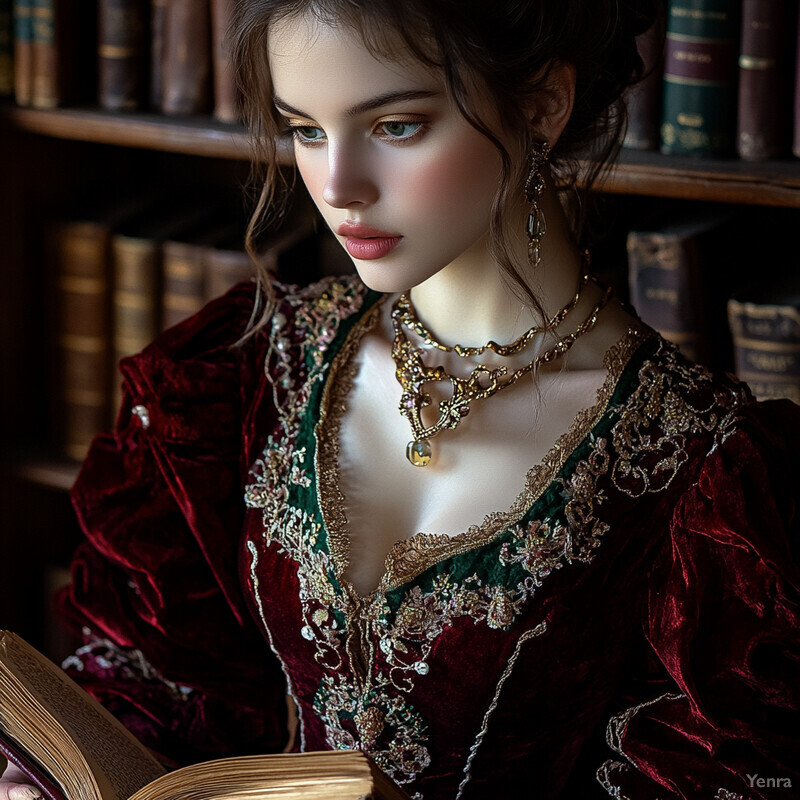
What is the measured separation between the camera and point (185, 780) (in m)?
0.66

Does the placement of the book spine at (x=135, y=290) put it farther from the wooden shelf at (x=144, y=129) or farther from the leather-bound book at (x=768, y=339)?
the leather-bound book at (x=768, y=339)

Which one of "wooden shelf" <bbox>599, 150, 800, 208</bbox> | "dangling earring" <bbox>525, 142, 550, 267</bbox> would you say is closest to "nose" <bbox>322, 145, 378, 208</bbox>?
"dangling earring" <bbox>525, 142, 550, 267</bbox>

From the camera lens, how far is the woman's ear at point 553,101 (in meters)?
0.80

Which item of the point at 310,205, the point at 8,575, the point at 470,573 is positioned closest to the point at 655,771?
the point at 470,573

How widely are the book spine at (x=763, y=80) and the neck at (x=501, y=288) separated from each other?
0.81 ft

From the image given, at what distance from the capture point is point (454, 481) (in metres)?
0.89

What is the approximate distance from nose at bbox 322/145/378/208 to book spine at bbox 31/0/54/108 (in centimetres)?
67

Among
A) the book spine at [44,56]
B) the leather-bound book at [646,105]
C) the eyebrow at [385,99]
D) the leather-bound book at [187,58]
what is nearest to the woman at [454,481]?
the eyebrow at [385,99]

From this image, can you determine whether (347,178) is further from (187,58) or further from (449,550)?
(187,58)

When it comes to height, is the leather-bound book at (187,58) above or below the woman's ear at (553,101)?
below

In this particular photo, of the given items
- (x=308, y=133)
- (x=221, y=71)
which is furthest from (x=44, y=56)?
(x=308, y=133)

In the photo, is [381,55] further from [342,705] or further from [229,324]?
[342,705]

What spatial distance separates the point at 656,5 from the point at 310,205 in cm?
63

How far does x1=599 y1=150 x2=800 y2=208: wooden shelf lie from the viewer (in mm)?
990
